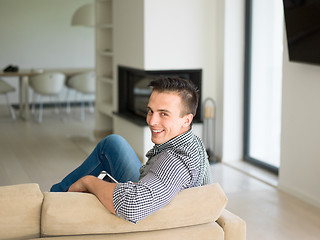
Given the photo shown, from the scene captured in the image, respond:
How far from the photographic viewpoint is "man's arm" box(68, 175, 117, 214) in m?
1.62

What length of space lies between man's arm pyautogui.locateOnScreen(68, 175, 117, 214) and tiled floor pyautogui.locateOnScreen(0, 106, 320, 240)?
5.23 ft

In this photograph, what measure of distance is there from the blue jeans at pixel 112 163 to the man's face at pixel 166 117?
1.64 ft

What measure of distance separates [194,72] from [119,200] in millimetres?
3663

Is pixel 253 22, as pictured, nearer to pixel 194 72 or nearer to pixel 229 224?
pixel 194 72

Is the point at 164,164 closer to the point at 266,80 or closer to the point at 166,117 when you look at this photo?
the point at 166,117

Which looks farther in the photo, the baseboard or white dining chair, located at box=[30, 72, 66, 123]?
white dining chair, located at box=[30, 72, 66, 123]

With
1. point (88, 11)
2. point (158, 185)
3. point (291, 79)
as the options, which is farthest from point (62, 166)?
point (158, 185)

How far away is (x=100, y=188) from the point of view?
5.64 ft

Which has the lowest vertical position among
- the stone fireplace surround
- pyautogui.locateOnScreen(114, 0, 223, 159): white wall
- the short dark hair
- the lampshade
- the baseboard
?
the baseboard

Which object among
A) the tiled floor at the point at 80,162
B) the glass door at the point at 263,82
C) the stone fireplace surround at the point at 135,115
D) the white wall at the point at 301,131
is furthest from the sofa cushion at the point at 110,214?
the stone fireplace surround at the point at 135,115

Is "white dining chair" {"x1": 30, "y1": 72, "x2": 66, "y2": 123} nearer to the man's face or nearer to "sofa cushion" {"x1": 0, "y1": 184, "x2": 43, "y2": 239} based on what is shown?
the man's face

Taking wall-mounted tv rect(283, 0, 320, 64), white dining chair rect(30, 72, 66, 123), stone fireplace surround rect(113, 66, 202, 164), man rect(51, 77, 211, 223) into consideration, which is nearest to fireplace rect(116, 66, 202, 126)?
stone fireplace surround rect(113, 66, 202, 164)

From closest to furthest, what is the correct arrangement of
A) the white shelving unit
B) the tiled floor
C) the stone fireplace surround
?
the tiled floor, the stone fireplace surround, the white shelving unit

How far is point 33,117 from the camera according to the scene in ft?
26.7
